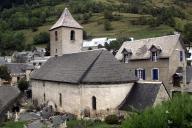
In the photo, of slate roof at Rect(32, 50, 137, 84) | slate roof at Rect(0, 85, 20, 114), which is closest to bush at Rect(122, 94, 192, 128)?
slate roof at Rect(32, 50, 137, 84)

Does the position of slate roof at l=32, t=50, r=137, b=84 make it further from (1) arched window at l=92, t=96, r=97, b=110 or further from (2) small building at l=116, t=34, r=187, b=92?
(2) small building at l=116, t=34, r=187, b=92

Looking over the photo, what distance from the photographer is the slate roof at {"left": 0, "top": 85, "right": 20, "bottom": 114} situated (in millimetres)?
42291

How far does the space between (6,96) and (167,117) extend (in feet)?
101

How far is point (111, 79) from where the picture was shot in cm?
3725

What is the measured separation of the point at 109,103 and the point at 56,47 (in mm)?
15840

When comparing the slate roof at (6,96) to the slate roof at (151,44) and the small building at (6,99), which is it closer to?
the small building at (6,99)

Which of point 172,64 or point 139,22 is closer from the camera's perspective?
point 172,64

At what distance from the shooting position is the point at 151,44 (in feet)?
160

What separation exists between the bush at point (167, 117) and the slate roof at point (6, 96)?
24.6 metres

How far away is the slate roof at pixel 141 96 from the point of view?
114 feet

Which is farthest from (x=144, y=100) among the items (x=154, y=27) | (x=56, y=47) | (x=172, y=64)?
(x=154, y=27)

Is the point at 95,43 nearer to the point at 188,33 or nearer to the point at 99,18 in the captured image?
the point at 188,33

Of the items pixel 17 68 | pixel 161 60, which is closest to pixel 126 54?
pixel 161 60

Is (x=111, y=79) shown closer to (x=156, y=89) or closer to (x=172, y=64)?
(x=156, y=89)
